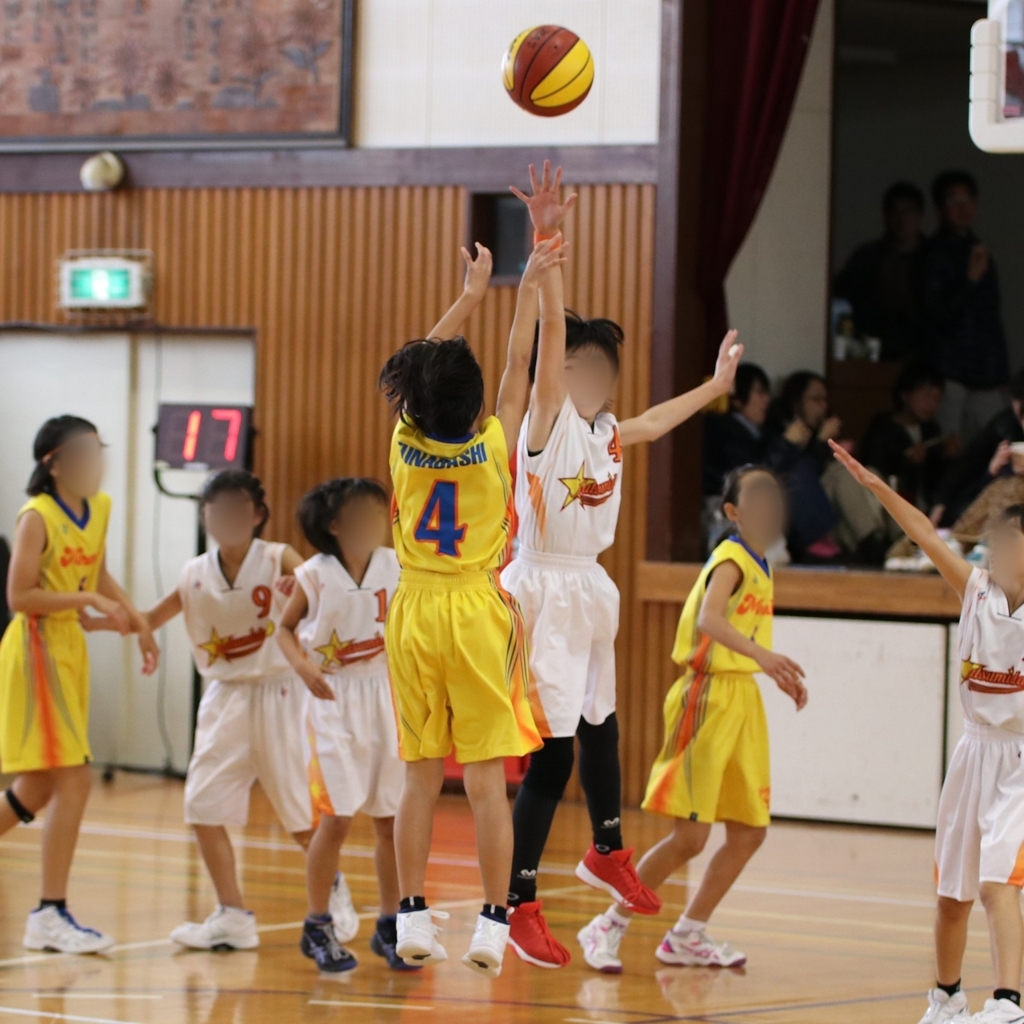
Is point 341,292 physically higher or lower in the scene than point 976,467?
higher

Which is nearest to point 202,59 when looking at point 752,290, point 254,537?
point 752,290

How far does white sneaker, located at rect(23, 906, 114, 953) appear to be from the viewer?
5.36m

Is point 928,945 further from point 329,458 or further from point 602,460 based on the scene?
point 329,458

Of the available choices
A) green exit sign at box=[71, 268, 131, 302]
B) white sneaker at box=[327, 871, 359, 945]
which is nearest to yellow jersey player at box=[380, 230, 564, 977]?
white sneaker at box=[327, 871, 359, 945]

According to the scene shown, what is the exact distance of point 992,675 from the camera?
14.4ft

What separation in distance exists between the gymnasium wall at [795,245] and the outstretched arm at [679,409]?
4.51 meters

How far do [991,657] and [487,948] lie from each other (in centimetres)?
158

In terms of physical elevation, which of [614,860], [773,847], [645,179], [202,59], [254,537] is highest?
[202,59]

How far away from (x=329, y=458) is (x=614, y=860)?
4461 millimetres

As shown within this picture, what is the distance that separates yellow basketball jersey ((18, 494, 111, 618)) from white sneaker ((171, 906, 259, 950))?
1.19 meters

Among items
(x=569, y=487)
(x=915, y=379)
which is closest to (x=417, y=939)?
(x=569, y=487)

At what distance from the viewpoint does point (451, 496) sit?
410 centimetres

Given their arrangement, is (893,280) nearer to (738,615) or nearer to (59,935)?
(738,615)

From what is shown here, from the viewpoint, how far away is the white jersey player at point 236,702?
548 cm
